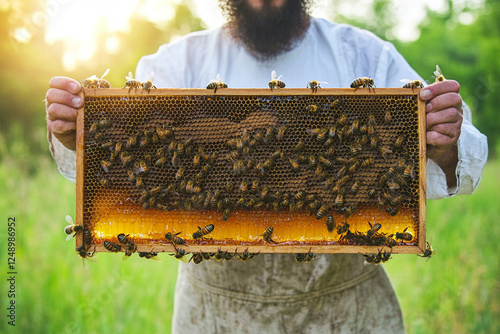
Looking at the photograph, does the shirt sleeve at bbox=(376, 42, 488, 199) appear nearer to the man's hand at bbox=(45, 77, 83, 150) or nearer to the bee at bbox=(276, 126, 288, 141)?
the bee at bbox=(276, 126, 288, 141)

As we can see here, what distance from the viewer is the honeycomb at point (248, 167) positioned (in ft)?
9.07

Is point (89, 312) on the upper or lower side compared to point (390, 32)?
lower

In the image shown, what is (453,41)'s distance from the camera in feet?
115

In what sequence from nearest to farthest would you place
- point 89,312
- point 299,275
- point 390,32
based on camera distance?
point 299,275 < point 89,312 < point 390,32

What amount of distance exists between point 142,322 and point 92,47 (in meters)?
16.5

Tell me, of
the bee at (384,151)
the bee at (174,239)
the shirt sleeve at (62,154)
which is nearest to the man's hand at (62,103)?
the shirt sleeve at (62,154)

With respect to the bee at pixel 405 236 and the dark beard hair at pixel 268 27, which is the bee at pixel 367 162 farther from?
the dark beard hair at pixel 268 27

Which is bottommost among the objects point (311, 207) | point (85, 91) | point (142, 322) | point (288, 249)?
point (142, 322)

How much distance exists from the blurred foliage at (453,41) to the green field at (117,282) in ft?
80.3

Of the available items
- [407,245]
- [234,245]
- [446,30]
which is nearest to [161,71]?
[234,245]

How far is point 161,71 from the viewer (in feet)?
11.2

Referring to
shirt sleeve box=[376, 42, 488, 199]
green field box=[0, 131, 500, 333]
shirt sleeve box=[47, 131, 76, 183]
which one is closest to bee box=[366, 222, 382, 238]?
shirt sleeve box=[376, 42, 488, 199]

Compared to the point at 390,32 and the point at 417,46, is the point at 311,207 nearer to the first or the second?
the point at 390,32

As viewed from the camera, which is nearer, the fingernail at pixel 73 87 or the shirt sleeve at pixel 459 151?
the fingernail at pixel 73 87
